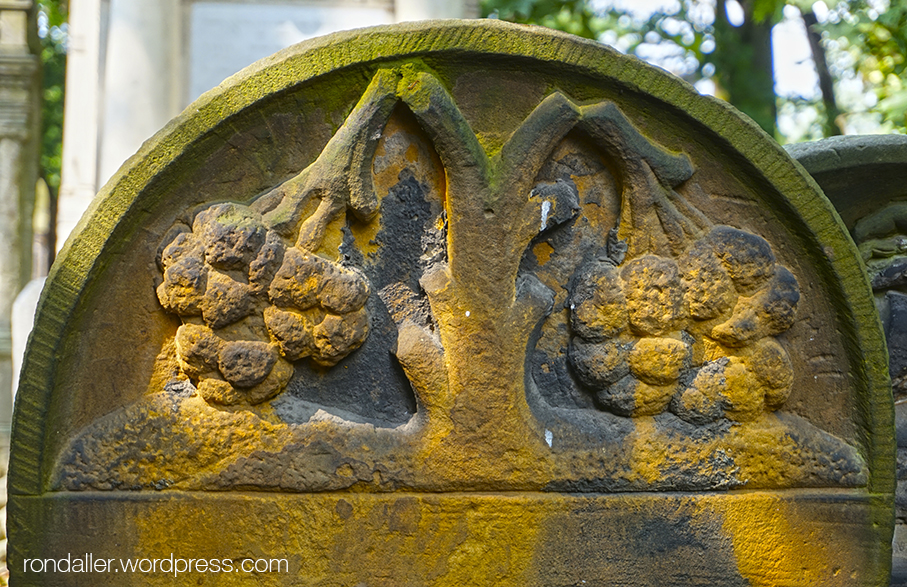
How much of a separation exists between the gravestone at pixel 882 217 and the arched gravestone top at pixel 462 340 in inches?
14.4

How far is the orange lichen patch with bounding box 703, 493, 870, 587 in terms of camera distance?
179cm

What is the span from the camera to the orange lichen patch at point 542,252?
1810mm

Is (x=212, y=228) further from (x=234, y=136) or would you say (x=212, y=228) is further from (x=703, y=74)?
(x=703, y=74)

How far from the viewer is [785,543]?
179 cm

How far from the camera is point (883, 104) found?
4359 millimetres

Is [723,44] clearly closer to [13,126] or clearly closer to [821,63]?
[821,63]

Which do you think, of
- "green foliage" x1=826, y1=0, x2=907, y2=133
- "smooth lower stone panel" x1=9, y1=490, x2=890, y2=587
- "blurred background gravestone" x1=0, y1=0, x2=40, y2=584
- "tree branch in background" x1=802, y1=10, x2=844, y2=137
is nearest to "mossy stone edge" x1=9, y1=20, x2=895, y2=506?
"smooth lower stone panel" x1=9, y1=490, x2=890, y2=587

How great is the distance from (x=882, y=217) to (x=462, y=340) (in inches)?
52.3

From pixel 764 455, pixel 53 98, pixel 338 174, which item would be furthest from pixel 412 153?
pixel 53 98

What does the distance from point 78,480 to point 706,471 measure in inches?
55.6

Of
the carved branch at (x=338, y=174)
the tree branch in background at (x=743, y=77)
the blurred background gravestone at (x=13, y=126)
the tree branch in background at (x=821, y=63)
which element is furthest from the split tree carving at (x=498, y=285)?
the tree branch in background at (x=821, y=63)

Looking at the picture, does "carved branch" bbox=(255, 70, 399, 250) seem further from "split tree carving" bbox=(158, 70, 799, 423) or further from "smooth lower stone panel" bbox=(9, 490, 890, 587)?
"smooth lower stone panel" bbox=(9, 490, 890, 587)

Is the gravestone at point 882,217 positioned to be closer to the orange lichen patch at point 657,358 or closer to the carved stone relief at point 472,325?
the carved stone relief at point 472,325

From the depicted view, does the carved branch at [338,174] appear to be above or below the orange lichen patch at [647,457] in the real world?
above
